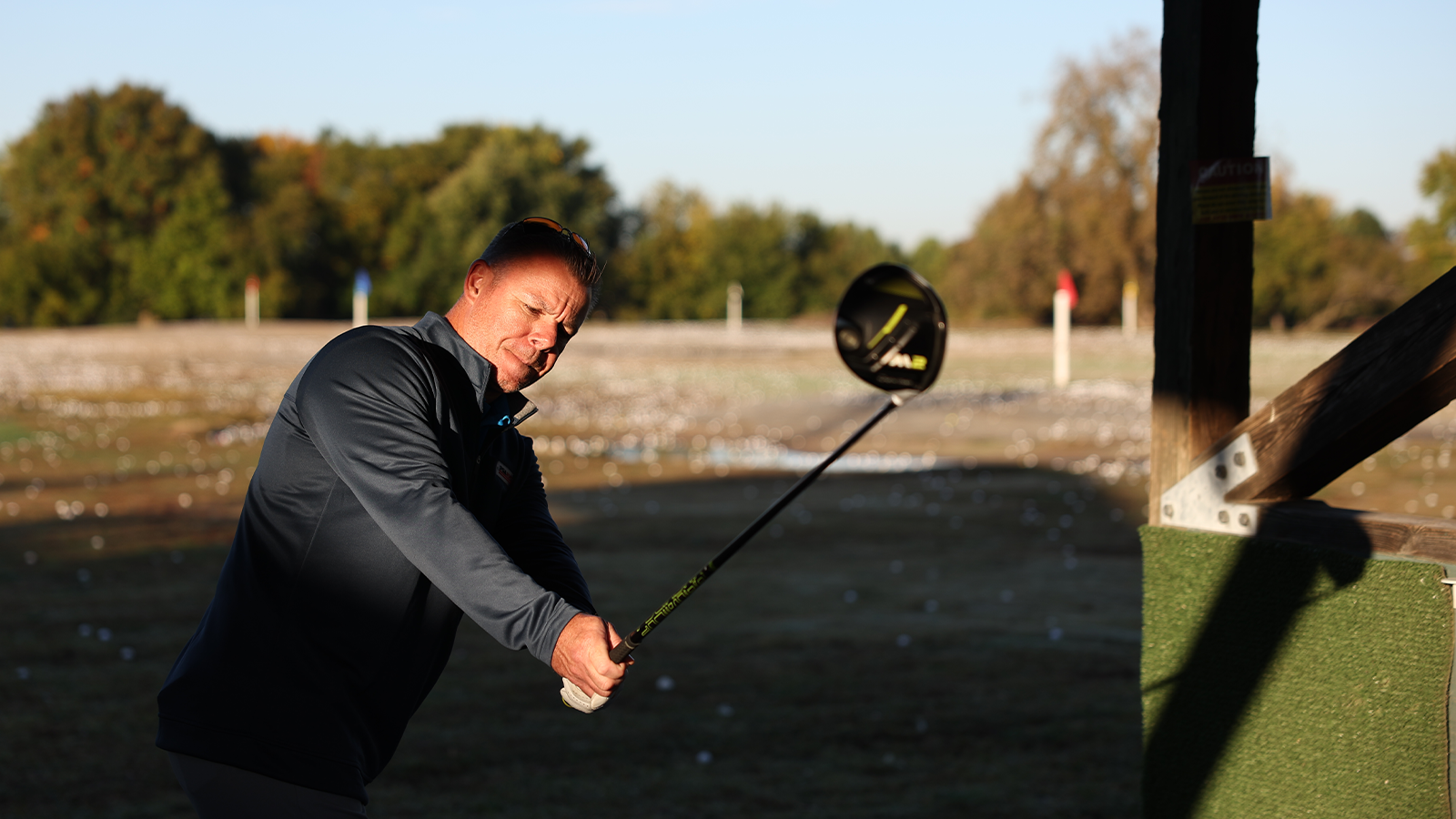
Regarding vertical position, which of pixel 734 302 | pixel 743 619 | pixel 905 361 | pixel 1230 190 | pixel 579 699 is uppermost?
pixel 1230 190

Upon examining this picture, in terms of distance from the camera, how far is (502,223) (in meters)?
66.1

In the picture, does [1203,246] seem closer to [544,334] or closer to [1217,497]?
[1217,497]

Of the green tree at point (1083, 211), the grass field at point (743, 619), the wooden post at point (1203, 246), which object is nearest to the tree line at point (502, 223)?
the green tree at point (1083, 211)

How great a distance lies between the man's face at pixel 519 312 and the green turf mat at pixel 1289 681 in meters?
1.99

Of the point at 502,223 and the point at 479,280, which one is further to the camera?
the point at 502,223

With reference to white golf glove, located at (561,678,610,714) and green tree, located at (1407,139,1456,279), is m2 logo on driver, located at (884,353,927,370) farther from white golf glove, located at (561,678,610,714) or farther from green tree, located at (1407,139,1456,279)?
green tree, located at (1407,139,1456,279)

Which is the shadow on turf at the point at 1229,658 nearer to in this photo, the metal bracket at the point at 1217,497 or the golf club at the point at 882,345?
the metal bracket at the point at 1217,497

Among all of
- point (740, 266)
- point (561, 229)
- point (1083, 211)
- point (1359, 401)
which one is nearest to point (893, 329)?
point (561, 229)

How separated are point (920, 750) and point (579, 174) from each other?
7161cm

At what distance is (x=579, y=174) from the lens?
75250mm

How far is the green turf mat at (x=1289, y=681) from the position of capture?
3.15 m

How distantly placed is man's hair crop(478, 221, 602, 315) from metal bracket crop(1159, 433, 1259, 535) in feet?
6.16

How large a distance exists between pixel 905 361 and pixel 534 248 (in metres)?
0.85

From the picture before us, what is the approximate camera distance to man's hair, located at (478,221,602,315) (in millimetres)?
2770
